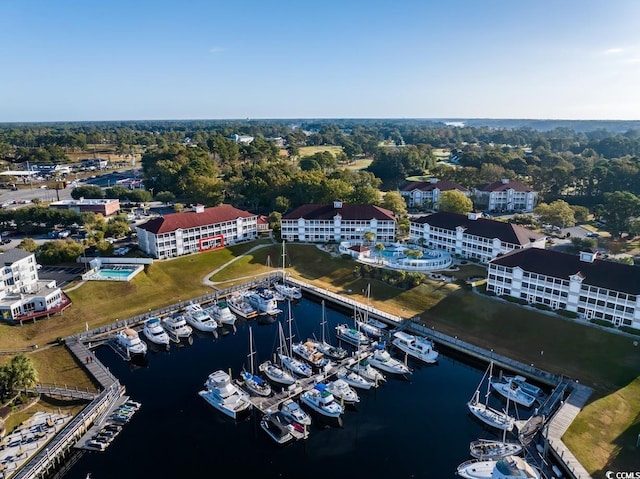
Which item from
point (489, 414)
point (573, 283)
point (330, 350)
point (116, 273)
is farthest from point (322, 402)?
point (116, 273)

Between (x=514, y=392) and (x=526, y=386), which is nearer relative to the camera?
(x=514, y=392)

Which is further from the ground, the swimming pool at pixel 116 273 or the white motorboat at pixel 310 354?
the swimming pool at pixel 116 273

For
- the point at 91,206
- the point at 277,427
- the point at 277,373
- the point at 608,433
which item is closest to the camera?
the point at 608,433

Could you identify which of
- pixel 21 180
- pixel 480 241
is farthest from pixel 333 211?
pixel 21 180

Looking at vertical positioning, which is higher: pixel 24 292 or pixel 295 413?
pixel 24 292

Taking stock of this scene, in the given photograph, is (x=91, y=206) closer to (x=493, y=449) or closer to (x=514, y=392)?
(x=514, y=392)

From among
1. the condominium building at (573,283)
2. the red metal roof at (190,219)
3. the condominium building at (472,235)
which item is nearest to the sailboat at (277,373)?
the condominium building at (573,283)

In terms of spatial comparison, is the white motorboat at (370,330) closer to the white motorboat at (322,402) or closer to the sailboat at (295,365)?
the sailboat at (295,365)
